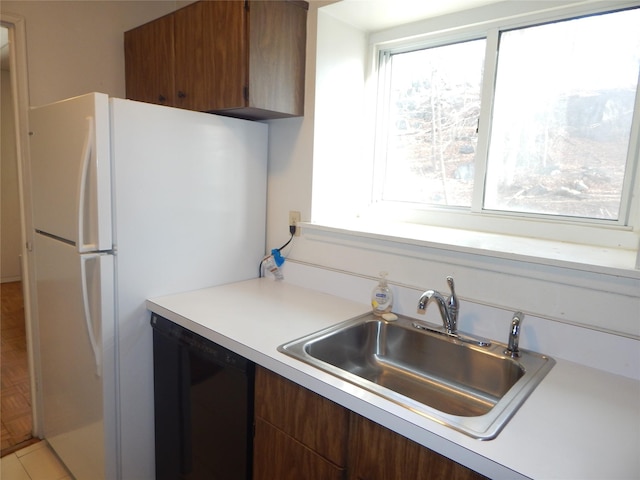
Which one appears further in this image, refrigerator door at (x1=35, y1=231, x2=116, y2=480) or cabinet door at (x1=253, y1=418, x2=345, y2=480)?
refrigerator door at (x1=35, y1=231, x2=116, y2=480)

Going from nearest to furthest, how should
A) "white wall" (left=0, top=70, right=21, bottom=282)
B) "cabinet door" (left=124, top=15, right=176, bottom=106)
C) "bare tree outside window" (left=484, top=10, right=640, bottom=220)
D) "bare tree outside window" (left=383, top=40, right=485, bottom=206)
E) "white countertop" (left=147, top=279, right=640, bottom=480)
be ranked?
"white countertop" (left=147, top=279, right=640, bottom=480) < "bare tree outside window" (left=484, top=10, right=640, bottom=220) < "bare tree outside window" (left=383, top=40, right=485, bottom=206) < "cabinet door" (left=124, top=15, right=176, bottom=106) < "white wall" (left=0, top=70, right=21, bottom=282)

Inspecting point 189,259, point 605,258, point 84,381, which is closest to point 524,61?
point 605,258

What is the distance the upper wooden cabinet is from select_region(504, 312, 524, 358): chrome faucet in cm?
124

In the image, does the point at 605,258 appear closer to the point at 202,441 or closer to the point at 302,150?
the point at 302,150

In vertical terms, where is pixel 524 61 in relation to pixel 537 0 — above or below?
below

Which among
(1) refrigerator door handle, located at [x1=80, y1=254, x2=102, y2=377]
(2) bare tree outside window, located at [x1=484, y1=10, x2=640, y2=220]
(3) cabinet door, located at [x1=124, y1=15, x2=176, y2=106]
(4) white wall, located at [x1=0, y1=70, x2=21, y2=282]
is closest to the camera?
(2) bare tree outside window, located at [x1=484, y1=10, x2=640, y2=220]

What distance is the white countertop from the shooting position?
32.2 inches

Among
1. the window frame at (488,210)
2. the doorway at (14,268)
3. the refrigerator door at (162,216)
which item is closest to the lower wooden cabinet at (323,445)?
the refrigerator door at (162,216)

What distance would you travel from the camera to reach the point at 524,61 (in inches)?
65.6

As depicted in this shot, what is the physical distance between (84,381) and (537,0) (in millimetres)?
2343

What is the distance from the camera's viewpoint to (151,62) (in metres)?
2.04

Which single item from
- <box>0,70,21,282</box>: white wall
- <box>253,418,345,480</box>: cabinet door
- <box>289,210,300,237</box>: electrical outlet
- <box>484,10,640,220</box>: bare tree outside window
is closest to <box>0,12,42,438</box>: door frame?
<box>289,210,300,237</box>: electrical outlet

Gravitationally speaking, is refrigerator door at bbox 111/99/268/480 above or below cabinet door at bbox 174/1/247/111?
below

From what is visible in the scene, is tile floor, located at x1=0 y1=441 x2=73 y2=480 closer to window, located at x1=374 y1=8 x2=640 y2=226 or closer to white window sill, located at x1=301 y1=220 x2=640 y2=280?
white window sill, located at x1=301 y1=220 x2=640 y2=280
